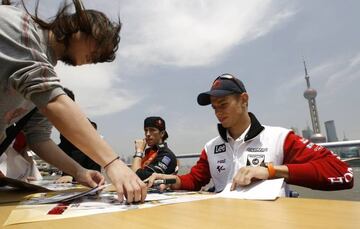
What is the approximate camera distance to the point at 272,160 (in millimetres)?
1296

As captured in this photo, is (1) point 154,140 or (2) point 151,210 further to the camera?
(1) point 154,140

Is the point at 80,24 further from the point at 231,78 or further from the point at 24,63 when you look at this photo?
the point at 231,78

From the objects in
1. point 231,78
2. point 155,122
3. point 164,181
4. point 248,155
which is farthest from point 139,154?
point 164,181

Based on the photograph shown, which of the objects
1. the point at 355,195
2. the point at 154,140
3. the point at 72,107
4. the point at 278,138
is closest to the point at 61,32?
the point at 72,107

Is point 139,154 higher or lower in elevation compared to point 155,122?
lower

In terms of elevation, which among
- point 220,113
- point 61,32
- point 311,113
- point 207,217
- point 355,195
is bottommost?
point 355,195

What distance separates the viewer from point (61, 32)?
931mm

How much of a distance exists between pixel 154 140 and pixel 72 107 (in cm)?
230

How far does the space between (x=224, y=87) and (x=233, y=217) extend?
110 centimetres

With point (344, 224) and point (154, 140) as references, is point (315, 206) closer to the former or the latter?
point (344, 224)

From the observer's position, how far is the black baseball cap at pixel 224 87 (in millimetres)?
1534

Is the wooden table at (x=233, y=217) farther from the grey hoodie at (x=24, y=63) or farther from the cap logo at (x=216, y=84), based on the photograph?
the cap logo at (x=216, y=84)

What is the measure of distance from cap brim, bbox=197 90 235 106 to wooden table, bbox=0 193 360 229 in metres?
0.95

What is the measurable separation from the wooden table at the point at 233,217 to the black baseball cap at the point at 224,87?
3.12 ft
